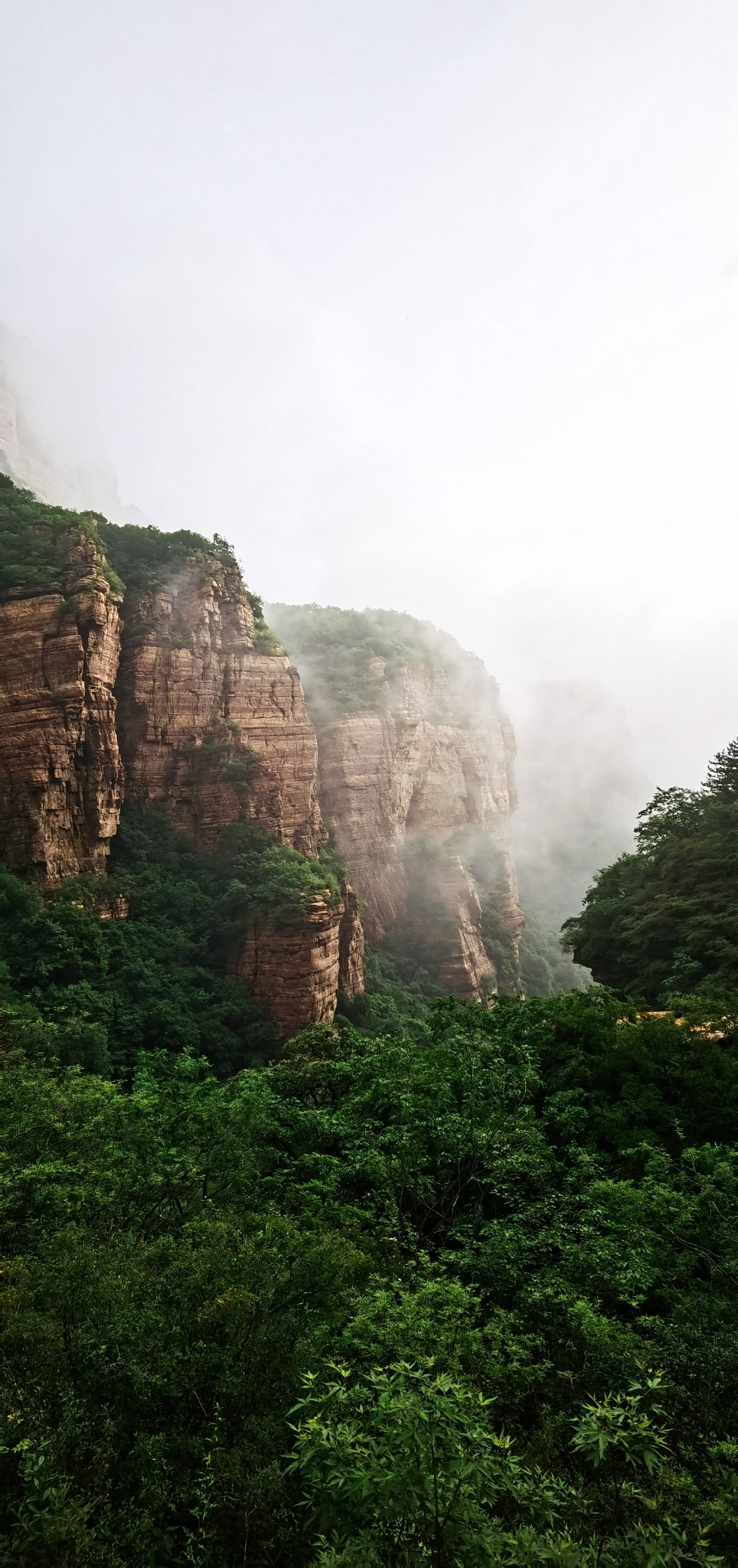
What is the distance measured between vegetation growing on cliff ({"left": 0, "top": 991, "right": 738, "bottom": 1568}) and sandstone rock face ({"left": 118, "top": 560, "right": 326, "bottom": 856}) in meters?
20.2

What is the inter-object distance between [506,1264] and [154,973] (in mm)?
18913

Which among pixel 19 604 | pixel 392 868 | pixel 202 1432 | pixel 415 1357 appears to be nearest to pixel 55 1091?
pixel 202 1432

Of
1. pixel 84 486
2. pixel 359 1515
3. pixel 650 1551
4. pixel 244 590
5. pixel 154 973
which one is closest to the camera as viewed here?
pixel 650 1551

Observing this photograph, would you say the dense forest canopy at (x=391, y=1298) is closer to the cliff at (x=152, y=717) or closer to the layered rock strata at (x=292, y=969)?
the layered rock strata at (x=292, y=969)

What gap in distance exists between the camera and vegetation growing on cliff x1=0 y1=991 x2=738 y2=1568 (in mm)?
3154

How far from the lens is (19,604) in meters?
23.3

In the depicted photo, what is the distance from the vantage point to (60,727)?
23078 mm

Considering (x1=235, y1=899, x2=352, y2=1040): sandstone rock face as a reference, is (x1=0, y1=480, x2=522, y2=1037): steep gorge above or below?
above

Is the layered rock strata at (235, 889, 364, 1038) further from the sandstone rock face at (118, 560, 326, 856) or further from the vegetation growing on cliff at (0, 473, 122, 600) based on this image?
the vegetation growing on cliff at (0, 473, 122, 600)

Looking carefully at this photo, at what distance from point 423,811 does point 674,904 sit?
36.7 m

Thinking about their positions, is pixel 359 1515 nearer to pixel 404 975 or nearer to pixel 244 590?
pixel 244 590

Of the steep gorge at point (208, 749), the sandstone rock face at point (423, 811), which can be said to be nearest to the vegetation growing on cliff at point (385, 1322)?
the steep gorge at point (208, 749)

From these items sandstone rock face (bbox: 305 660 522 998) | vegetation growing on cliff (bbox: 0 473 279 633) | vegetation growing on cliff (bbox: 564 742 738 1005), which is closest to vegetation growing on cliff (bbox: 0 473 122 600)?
vegetation growing on cliff (bbox: 0 473 279 633)

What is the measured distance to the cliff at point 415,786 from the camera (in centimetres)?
4612
